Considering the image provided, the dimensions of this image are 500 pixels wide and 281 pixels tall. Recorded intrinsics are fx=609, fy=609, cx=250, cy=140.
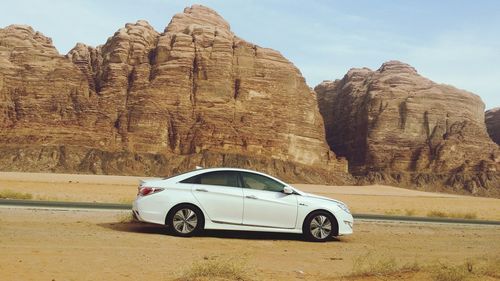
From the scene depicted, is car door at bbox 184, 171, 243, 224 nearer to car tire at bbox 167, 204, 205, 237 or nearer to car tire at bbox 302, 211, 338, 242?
car tire at bbox 167, 204, 205, 237

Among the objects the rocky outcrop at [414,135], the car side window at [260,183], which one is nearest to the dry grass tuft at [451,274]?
the car side window at [260,183]

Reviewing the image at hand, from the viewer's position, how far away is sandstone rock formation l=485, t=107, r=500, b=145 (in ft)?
551

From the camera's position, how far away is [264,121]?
109 metres

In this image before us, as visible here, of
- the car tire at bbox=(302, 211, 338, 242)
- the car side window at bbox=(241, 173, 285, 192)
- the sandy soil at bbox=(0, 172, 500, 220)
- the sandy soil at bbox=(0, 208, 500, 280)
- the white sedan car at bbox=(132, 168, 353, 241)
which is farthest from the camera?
the sandy soil at bbox=(0, 172, 500, 220)

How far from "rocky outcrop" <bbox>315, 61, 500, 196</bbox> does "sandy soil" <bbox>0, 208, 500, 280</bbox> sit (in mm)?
112233

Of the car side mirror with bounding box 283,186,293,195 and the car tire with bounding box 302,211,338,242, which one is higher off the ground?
the car side mirror with bounding box 283,186,293,195

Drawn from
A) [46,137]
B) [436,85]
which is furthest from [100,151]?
[436,85]

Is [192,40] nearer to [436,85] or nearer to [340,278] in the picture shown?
[436,85]

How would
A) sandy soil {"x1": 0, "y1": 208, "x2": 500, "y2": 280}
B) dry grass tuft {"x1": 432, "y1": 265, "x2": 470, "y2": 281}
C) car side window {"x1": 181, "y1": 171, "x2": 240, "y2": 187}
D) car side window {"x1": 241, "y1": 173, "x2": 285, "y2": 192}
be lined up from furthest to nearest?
car side window {"x1": 241, "y1": 173, "x2": 285, "y2": 192} → car side window {"x1": 181, "y1": 171, "x2": 240, "y2": 187} → sandy soil {"x1": 0, "y1": 208, "x2": 500, "y2": 280} → dry grass tuft {"x1": 432, "y1": 265, "x2": 470, "y2": 281}

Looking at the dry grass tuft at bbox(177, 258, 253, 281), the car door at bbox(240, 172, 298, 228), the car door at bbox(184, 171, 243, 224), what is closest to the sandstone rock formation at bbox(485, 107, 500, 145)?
the car door at bbox(240, 172, 298, 228)

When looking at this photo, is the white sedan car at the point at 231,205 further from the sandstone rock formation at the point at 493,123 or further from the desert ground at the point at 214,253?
the sandstone rock formation at the point at 493,123

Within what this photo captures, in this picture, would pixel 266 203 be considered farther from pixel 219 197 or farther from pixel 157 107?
pixel 157 107

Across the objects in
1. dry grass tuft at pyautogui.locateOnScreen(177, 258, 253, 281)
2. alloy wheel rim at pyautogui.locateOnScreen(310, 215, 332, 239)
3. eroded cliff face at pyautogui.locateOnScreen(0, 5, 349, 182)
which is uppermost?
eroded cliff face at pyautogui.locateOnScreen(0, 5, 349, 182)

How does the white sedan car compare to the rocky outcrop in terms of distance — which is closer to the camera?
the white sedan car
